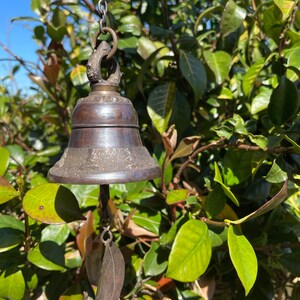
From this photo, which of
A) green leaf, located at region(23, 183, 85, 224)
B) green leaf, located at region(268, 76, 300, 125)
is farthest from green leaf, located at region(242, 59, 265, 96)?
green leaf, located at region(23, 183, 85, 224)

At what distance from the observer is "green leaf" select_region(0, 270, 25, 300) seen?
721 millimetres

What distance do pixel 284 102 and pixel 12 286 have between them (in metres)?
0.69

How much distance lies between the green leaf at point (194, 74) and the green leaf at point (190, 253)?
0.32m

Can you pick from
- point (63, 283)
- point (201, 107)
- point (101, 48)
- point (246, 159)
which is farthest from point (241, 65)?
point (63, 283)

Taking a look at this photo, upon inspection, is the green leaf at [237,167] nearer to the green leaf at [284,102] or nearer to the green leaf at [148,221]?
the green leaf at [284,102]

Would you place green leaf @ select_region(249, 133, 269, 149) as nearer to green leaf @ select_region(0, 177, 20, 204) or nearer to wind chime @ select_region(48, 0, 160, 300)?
wind chime @ select_region(48, 0, 160, 300)

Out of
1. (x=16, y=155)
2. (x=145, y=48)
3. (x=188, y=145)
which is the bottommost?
(x=16, y=155)

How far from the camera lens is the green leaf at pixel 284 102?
0.75 m

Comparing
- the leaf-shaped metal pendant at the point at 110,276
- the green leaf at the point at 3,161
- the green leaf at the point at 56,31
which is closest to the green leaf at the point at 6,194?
the green leaf at the point at 3,161

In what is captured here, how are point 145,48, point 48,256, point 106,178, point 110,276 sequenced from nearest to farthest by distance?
point 106,178, point 110,276, point 48,256, point 145,48

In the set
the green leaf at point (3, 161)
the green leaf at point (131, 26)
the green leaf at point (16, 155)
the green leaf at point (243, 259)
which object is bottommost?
the green leaf at point (16, 155)

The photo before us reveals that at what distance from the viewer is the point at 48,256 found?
0.74 m

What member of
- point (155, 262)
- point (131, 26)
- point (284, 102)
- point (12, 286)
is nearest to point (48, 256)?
point (12, 286)

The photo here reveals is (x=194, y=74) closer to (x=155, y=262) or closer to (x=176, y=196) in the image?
(x=176, y=196)
